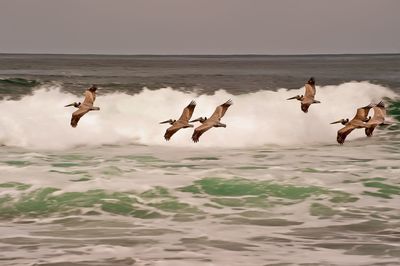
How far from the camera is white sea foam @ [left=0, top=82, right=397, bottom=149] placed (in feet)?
108

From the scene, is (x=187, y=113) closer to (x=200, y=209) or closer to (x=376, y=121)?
(x=200, y=209)

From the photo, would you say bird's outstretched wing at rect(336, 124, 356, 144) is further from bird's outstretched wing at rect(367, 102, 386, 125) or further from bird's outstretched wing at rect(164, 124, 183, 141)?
bird's outstretched wing at rect(164, 124, 183, 141)

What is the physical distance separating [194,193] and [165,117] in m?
19.4

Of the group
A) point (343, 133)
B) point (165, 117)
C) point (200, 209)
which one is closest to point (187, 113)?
point (200, 209)

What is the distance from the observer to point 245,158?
27.1m

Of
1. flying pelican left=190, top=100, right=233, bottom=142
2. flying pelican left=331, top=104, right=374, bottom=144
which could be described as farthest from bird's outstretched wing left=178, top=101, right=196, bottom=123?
flying pelican left=331, top=104, right=374, bottom=144

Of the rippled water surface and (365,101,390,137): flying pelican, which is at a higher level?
(365,101,390,137): flying pelican

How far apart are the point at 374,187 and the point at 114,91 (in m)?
24.8

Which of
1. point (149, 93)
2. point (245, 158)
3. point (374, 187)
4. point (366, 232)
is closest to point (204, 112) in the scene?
point (149, 93)

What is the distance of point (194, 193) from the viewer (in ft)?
67.3

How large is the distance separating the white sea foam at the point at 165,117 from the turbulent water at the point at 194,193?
10 centimetres

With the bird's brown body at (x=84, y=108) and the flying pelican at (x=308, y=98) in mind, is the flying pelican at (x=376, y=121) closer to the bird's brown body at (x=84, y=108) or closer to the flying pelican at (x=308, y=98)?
the flying pelican at (x=308, y=98)

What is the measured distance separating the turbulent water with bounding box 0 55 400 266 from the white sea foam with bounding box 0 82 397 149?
10cm

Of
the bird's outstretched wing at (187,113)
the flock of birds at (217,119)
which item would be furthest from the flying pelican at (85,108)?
the bird's outstretched wing at (187,113)
